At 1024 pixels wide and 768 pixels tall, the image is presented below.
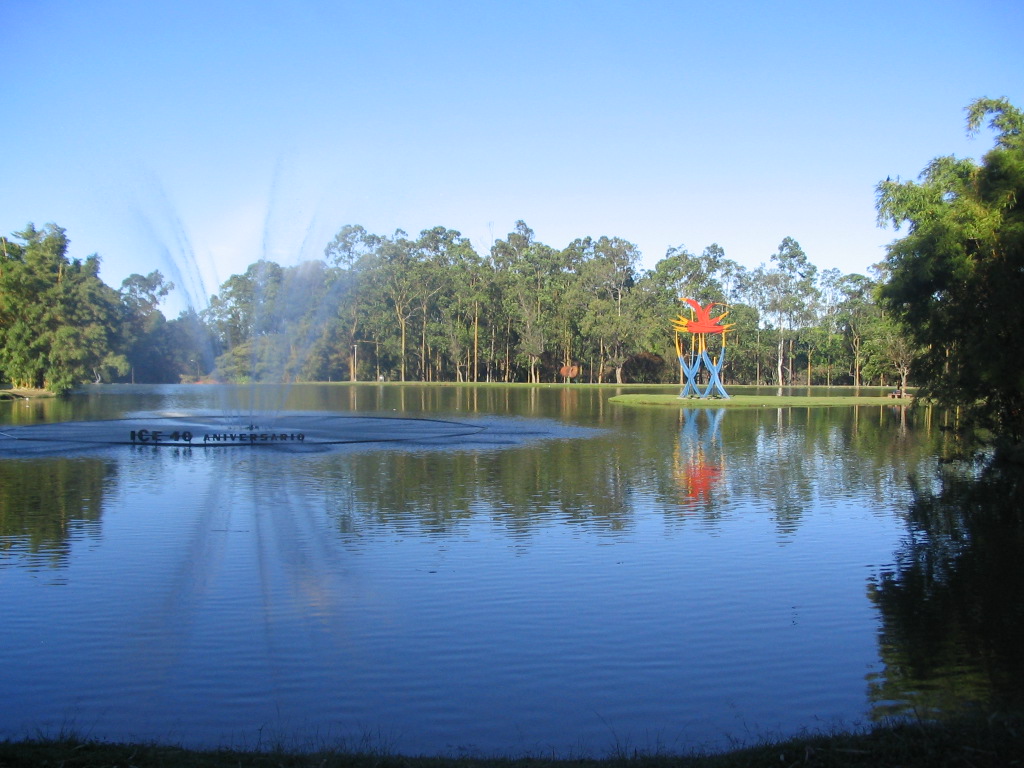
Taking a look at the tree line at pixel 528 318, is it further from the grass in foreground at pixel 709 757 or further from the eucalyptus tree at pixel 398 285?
the grass in foreground at pixel 709 757

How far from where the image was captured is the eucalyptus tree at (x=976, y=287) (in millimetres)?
19391

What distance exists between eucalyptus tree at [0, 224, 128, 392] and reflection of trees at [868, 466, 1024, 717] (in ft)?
191

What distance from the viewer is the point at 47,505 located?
16.3m

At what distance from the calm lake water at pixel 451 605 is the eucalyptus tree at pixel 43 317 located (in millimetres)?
43749

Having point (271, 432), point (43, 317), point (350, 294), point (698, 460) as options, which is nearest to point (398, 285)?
point (350, 294)

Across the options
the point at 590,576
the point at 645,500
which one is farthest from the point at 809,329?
the point at 590,576

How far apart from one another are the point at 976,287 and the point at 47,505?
19.7 m

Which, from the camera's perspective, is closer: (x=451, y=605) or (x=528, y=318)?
(x=451, y=605)

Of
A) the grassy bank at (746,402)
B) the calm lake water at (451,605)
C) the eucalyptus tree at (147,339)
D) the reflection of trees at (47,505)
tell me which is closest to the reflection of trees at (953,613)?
the calm lake water at (451,605)

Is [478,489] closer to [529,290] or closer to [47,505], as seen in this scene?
[47,505]

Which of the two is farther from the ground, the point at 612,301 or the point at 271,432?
the point at 612,301

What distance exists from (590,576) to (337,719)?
5180mm

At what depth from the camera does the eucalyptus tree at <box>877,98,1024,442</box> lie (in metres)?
19.4

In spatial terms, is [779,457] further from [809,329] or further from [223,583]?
[809,329]
